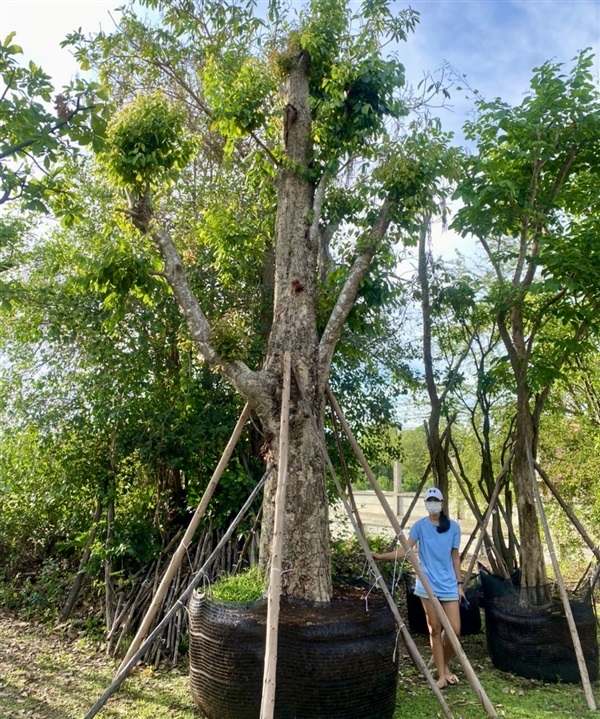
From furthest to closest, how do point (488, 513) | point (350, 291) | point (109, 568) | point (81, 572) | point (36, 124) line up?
point (81, 572) → point (109, 568) → point (488, 513) → point (350, 291) → point (36, 124)

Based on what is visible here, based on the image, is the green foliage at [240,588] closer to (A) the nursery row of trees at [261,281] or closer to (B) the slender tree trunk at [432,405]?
(A) the nursery row of trees at [261,281]

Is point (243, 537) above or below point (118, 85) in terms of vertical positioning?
below

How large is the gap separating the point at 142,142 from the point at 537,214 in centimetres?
341

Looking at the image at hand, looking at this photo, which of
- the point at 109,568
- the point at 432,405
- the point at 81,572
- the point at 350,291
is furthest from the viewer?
the point at 432,405

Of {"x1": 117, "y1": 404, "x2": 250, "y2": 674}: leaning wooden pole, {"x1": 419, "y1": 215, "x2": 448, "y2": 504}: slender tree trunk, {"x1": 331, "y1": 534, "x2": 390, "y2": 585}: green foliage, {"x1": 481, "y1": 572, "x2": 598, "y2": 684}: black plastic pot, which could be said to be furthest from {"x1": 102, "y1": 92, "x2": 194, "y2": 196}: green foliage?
{"x1": 331, "y1": 534, "x2": 390, "y2": 585}: green foliage

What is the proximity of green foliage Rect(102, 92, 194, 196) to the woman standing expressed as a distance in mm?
3579

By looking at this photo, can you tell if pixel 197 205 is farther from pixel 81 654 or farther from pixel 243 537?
pixel 81 654

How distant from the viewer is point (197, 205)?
7.09 meters

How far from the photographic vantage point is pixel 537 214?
506 cm

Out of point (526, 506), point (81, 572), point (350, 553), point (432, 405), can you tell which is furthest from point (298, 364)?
point (350, 553)

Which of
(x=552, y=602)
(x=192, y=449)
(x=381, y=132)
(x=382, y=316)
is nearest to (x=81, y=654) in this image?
(x=192, y=449)

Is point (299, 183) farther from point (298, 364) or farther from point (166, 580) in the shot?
point (166, 580)

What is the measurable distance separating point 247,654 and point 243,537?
2.39 m

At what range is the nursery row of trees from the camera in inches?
190
